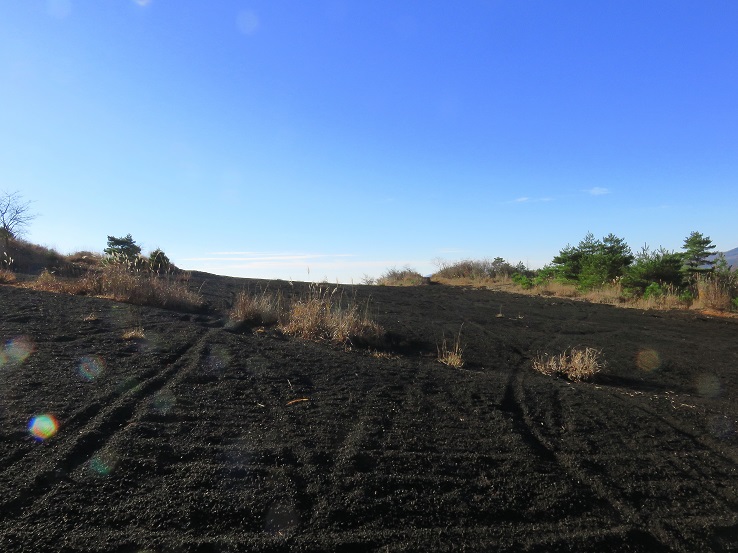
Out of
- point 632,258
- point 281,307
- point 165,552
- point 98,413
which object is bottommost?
point 165,552

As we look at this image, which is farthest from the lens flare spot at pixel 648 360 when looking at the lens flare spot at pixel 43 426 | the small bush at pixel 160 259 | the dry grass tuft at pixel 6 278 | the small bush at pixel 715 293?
the small bush at pixel 160 259

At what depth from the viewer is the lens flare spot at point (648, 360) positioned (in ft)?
25.6

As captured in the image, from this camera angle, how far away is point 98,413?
4.18m

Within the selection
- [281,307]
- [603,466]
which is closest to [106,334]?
[281,307]

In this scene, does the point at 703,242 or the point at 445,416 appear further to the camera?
the point at 703,242

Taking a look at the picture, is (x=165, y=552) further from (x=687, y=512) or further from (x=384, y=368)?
(x=384, y=368)

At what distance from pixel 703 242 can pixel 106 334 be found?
22854mm

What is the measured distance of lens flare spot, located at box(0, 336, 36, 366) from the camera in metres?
5.59

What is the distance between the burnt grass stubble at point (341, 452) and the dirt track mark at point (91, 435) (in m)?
0.02

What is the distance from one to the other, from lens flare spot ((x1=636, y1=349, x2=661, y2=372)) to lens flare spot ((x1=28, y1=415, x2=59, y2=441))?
25.4 ft

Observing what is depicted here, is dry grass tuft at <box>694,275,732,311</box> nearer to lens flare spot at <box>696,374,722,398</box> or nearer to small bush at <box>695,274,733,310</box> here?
small bush at <box>695,274,733,310</box>

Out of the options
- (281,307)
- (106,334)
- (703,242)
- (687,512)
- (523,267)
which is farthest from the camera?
(523,267)

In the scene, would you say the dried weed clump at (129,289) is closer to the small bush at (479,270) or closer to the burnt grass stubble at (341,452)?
the burnt grass stubble at (341,452)

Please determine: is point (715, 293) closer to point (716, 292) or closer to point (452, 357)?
point (716, 292)
